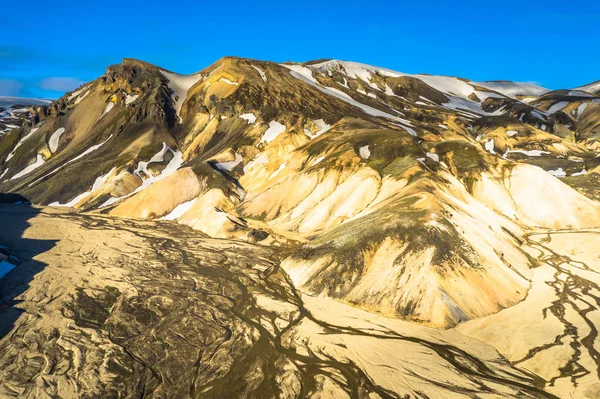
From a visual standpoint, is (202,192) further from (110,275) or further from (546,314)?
(546,314)

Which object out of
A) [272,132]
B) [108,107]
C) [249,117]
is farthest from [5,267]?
[108,107]

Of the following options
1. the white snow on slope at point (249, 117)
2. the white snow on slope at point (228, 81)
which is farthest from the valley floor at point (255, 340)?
the white snow on slope at point (228, 81)

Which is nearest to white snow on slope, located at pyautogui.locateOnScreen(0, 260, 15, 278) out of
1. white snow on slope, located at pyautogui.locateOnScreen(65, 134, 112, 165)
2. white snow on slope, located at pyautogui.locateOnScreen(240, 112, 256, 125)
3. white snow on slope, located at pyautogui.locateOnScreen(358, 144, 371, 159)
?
white snow on slope, located at pyautogui.locateOnScreen(358, 144, 371, 159)

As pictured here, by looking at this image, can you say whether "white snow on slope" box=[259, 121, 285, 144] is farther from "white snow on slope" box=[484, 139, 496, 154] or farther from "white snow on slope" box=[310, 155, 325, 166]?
"white snow on slope" box=[484, 139, 496, 154]

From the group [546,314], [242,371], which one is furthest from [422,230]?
[242,371]

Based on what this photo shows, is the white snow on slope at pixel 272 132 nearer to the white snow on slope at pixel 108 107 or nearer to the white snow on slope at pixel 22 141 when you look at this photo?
the white snow on slope at pixel 108 107

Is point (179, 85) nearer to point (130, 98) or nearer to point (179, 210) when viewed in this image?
point (130, 98)
